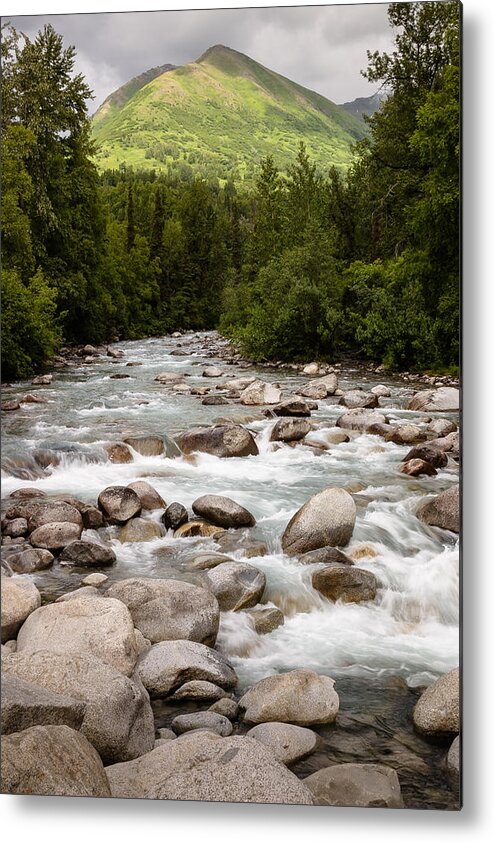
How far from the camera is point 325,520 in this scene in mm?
4023

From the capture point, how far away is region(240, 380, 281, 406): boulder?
447cm

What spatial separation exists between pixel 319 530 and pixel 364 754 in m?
1.22

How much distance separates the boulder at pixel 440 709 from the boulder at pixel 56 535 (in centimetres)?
204

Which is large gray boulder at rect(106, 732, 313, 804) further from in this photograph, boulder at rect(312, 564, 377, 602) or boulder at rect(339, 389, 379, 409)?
boulder at rect(339, 389, 379, 409)

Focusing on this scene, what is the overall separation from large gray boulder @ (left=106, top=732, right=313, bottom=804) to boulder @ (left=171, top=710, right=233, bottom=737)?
13 centimetres

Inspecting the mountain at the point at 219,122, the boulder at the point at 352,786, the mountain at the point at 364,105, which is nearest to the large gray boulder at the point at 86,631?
the boulder at the point at 352,786

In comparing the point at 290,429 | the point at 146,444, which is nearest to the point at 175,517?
the point at 146,444

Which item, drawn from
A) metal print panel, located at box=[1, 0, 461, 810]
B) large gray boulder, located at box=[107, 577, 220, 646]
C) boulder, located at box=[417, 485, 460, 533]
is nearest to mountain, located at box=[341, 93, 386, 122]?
metal print panel, located at box=[1, 0, 461, 810]

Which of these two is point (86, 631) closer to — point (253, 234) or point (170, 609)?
point (170, 609)

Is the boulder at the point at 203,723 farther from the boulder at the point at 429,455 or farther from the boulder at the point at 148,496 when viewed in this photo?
the boulder at the point at 429,455

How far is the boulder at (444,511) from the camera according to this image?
352 cm

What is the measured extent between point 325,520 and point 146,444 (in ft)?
3.65

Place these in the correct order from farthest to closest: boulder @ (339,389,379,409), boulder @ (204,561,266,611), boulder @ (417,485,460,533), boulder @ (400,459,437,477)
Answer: boulder @ (339,389,379,409)
boulder @ (400,459,437,477)
boulder @ (204,561,266,611)
boulder @ (417,485,460,533)

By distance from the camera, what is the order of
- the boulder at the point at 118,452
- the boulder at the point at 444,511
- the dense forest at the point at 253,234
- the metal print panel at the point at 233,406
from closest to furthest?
the metal print panel at the point at 233,406
the boulder at the point at 444,511
the dense forest at the point at 253,234
the boulder at the point at 118,452
